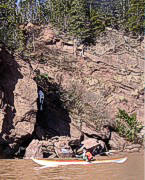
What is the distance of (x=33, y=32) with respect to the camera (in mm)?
43156

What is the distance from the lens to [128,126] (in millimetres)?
34750

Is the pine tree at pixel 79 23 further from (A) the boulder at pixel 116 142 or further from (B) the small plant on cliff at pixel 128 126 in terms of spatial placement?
(A) the boulder at pixel 116 142

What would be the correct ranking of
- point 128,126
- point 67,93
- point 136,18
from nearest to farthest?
point 128,126 < point 67,93 < point 136,18

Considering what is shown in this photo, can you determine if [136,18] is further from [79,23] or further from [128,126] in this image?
[128,126]

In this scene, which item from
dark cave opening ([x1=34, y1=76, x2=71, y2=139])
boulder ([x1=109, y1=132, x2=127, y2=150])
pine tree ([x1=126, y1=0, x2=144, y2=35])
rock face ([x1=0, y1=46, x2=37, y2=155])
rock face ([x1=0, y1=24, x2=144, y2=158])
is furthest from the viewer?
pine tree ([x1=126, y1=0, x2=144, y2=35])

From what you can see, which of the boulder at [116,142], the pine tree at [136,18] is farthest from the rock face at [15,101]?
the pine tree at [136,18]

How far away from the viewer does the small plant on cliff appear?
33.4 meters

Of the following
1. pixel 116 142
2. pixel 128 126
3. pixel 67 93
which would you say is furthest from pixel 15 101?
pixel 128 126

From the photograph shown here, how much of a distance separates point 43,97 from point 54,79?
20.9 feet

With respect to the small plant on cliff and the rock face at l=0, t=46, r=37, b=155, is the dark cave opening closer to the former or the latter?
the rock face at l=0, t=46, r=37, b=155

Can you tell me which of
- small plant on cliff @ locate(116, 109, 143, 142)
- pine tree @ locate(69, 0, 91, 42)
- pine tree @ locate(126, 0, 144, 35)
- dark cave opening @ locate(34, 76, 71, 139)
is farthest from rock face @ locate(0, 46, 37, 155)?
pine tree @ locate(126, 0, 144, 35)

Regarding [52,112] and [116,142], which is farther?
[116,142]

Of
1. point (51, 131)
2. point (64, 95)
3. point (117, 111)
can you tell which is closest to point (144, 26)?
point (117, 111)

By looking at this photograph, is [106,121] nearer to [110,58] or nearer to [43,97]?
[43,97]
